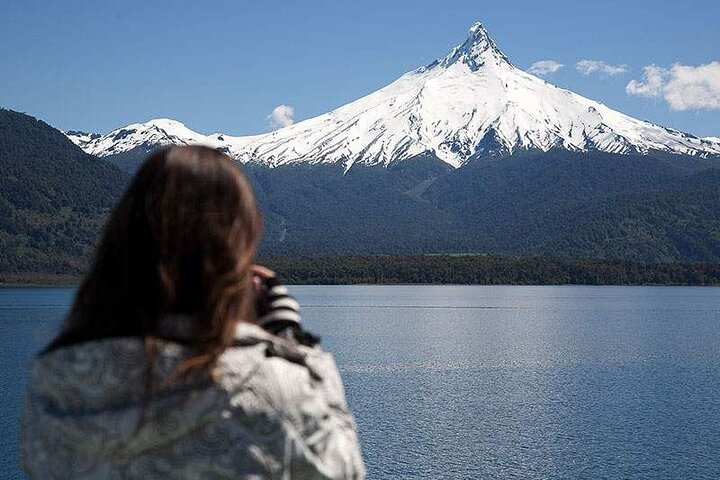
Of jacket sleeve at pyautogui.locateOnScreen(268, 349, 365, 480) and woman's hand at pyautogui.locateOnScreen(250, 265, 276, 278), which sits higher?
woman's hand at pyautogui.locateOnScreen(250, 265, 276, 278)

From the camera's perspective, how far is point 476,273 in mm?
179125

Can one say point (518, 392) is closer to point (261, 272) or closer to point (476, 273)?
point (261, 272)

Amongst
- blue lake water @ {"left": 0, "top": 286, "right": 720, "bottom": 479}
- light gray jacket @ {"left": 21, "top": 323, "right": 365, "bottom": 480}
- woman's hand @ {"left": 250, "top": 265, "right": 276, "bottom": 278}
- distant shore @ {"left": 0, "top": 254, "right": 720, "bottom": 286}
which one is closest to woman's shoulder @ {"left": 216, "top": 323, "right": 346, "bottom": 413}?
light gray jacket @ {"left": 21, "top": 323, "right": 365, "bottom": 480}

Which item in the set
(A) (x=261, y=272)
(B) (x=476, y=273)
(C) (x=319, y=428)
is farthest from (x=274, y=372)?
(B) (x=476, y=273)

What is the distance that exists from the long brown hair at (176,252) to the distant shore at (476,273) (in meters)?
168

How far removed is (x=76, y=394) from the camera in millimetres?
2275

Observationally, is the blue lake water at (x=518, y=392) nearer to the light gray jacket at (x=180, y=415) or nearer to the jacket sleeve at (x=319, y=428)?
the light gray jacket at (x=180, y=415)

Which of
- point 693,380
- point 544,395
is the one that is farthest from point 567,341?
point 544,395

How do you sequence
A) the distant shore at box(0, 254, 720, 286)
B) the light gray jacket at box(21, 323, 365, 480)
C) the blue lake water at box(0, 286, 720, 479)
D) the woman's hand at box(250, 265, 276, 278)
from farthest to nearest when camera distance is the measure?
1. the distant shore at box(0, 254, 720, 286)
2. the blue lake water at box(0, 286, 720, 479)
3. the woman's hand at box(250, 265, 276, 278)
4. the light gray jacket at box(21, 323, 365, 480)

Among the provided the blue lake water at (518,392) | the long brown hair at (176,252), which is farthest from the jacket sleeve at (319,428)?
the blue lake water at (518,392)

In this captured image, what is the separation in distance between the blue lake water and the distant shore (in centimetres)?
8221

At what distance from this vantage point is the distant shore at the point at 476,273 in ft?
573

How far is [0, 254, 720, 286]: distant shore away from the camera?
175 meters

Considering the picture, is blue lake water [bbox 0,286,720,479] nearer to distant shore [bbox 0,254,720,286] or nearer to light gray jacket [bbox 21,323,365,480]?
light gray jacket [bbox 21,323,365,480]
